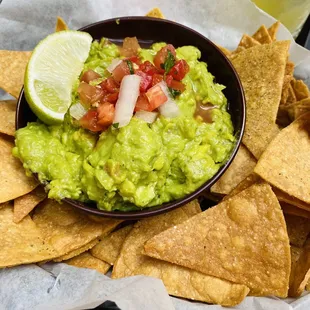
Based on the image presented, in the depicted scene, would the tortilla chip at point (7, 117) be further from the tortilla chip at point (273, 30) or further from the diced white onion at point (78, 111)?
the tortilla chip at point (273, 30)

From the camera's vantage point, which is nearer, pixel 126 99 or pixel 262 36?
pixel 126 99

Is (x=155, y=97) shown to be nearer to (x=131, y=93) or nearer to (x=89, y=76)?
(x=131, y=93)

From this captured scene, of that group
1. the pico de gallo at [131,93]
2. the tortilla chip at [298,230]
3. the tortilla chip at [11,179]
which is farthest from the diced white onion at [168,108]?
the tortilla chip at [298,230]

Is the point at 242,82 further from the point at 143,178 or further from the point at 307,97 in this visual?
the point at 143,178

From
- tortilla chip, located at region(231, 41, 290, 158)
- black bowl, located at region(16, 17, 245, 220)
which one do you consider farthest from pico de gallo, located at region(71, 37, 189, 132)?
tortilla chip, located at region(231, 41, 290, 158)

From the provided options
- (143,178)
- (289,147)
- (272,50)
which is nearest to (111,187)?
(143,178)

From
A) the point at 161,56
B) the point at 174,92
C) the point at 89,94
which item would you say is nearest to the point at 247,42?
the point at 161,56
